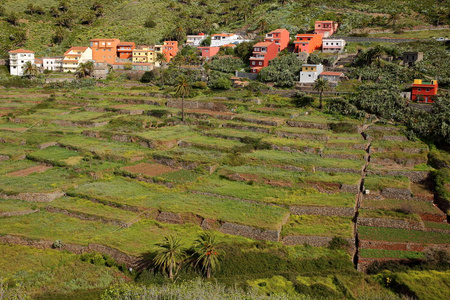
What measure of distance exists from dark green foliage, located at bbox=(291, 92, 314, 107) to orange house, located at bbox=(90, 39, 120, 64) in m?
43.2

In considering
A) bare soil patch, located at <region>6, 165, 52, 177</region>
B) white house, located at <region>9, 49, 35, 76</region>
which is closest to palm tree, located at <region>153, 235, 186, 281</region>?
bare soil patch, located at <region>6, 165, 52, 177</region>

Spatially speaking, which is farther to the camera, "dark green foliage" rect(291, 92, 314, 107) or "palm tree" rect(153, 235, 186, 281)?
"dark green foliage" rect(291, 92, 314, 107)

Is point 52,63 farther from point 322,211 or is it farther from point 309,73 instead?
point 322,211

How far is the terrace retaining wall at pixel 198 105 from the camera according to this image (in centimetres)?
6600

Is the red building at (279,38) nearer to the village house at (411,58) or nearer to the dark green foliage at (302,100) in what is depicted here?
the dark green foliage at (302,100)

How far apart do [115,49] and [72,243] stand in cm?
6859

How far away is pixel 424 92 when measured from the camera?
58000 mm

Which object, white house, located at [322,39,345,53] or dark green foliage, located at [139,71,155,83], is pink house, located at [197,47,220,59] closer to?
dark green foliage, located at [139,71,155,83]

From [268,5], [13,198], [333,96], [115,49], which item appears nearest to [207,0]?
[268,5]

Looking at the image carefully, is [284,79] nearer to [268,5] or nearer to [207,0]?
[268,5]

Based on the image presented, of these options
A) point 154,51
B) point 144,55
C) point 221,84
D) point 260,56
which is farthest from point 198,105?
point 154,51

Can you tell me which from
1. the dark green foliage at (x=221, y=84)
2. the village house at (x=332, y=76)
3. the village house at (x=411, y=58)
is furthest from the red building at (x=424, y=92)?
the dark green foliage at (x=221, y=84)

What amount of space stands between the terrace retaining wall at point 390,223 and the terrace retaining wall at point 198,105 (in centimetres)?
3557

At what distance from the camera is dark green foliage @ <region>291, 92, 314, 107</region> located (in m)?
63.4
